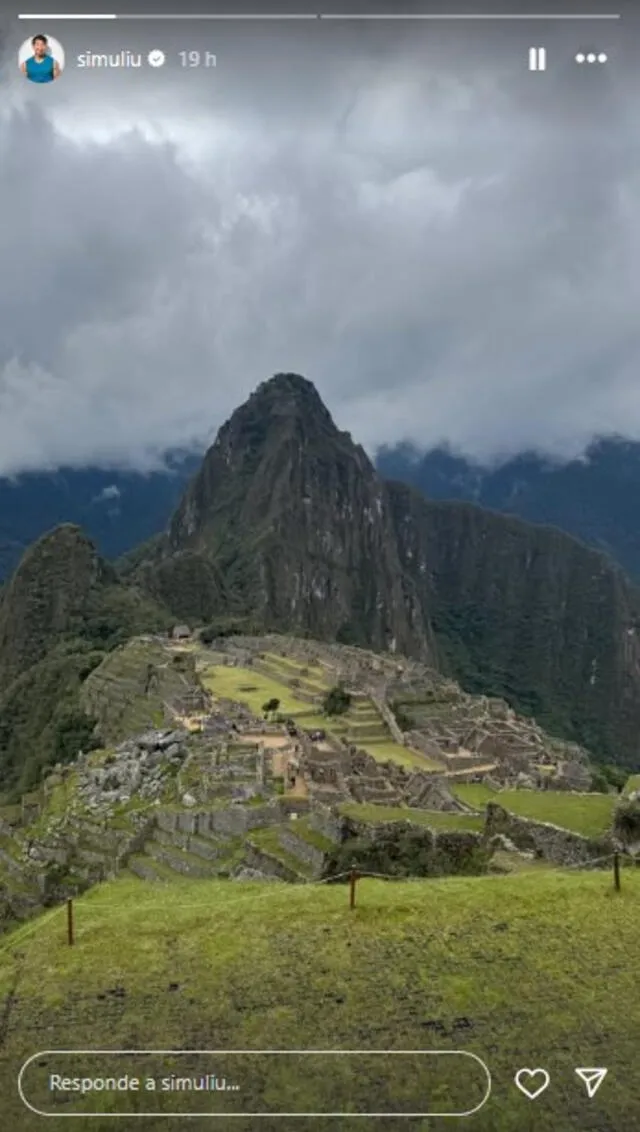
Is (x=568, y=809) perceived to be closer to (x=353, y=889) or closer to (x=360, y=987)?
(x=353, y=889)

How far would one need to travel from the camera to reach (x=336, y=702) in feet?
153

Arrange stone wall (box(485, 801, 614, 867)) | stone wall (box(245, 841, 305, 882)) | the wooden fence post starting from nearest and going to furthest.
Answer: the wooden fence post, stone wall (box(485, 801, 614, 867)), stone wall (box(245, 841, 305, 882))

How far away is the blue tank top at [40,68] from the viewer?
8.09 meters

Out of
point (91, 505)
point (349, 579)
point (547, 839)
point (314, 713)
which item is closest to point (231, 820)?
point (547, 839)

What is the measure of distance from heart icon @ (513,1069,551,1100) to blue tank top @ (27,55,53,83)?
8949 millimetres

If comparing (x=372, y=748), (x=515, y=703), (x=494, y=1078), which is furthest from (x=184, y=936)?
(x=515, y=703)

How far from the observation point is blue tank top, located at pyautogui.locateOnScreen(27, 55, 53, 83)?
8086 millimetres

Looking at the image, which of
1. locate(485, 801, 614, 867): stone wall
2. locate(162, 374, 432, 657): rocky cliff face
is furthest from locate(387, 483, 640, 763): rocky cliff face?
locate(485, 801, 614, 867): stone wall

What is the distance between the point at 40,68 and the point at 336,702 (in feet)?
132

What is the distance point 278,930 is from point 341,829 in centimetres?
806

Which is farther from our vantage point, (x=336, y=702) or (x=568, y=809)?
(x=336, y=702)

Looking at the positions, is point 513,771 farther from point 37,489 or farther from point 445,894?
point 37,489

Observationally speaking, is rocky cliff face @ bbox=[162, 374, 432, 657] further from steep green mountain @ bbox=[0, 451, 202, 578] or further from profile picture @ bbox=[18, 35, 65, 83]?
profile picture @ bbox=[18, 35, 65, 83]

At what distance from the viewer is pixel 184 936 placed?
764 centimetres
